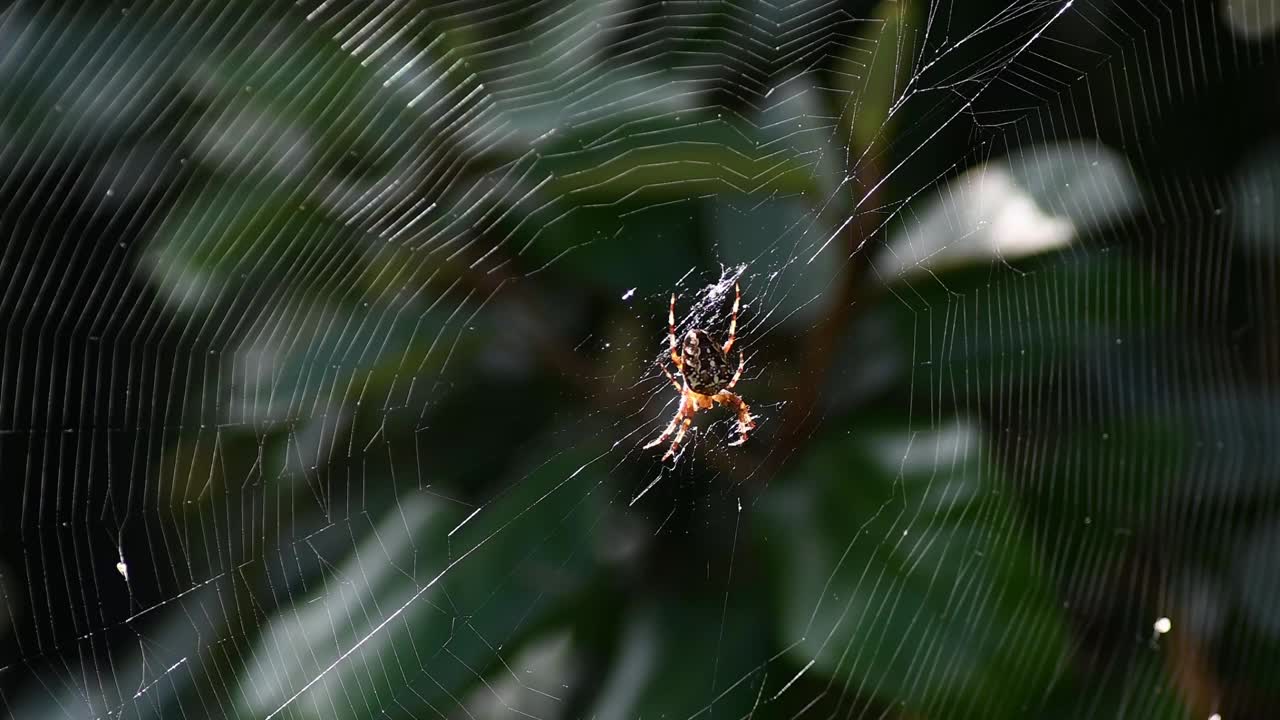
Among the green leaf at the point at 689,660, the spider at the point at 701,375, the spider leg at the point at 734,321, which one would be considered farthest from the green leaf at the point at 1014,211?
the green leaf at the point at 689,660

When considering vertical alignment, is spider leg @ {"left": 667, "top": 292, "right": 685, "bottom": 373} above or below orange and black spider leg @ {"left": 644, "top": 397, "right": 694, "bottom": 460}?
above

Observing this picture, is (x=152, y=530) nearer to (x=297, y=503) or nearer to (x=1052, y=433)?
(x=297, y=503)

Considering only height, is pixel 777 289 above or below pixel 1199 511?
above

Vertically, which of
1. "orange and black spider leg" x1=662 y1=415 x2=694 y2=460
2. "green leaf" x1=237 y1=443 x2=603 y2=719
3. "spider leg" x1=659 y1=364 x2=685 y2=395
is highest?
"spider leg" x1=659 y1=364 x2=685 y2=395

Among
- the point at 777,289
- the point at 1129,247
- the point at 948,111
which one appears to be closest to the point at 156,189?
the point at 777,289

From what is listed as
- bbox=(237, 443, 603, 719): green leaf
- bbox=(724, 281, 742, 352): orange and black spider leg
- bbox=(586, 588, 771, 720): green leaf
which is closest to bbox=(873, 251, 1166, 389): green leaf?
bbox=(724, 281, 742, 352): orange and black spider leg

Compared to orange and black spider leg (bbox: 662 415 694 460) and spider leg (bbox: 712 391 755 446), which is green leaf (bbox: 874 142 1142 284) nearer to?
spider leg (bbox: 712 391 755 446)

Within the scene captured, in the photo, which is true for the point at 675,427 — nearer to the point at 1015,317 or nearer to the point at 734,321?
the point at 734,321
